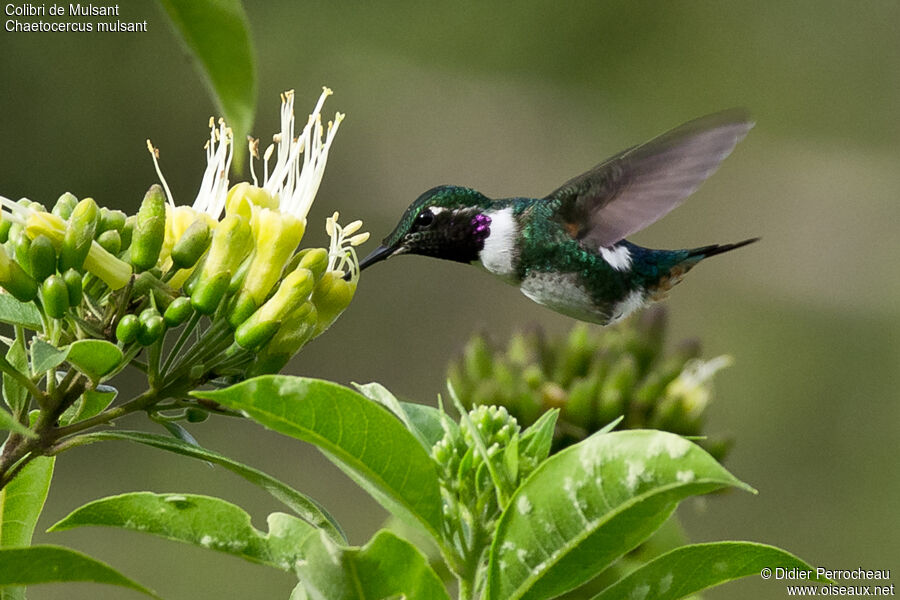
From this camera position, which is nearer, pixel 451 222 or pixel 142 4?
pixel 451 222

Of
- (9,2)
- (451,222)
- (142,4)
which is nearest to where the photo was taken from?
(451,222)

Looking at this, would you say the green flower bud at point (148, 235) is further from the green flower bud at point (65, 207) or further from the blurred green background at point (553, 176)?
the blurred green background at point (553, 176)

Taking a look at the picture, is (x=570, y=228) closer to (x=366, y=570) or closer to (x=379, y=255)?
(x=379, y=255)

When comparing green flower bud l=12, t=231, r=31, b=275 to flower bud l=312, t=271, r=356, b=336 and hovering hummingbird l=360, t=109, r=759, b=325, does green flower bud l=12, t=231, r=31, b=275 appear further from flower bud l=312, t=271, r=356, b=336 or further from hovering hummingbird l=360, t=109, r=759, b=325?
hovering hummingbird l=360, t=109, r=759, b=325

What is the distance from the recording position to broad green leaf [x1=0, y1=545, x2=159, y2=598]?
2.60ft

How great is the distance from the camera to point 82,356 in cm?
92

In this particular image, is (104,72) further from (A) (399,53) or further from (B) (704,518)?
(B) (704,518)

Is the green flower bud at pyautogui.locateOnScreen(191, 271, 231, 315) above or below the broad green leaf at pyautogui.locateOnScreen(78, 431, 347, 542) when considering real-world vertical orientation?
above

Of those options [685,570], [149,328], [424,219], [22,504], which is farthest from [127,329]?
[424,219]

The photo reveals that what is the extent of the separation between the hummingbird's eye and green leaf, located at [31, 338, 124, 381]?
123 centimetres

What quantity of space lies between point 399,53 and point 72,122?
2450 mm

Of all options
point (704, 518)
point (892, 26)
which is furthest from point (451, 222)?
point (892, 26)

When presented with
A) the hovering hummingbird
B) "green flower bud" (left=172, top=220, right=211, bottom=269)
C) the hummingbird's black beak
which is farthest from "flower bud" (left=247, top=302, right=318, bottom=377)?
the hovering hummingbird

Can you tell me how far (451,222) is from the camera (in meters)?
2.19
